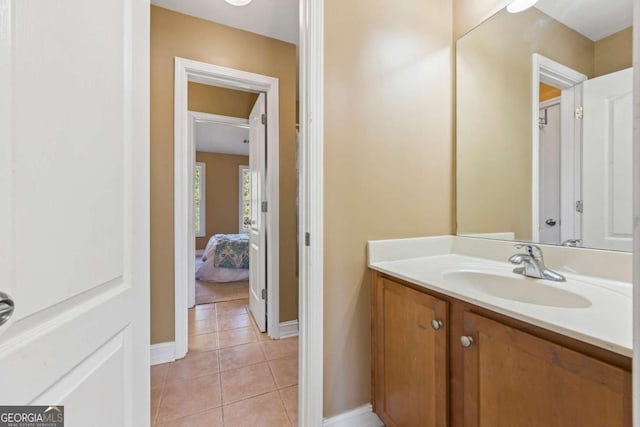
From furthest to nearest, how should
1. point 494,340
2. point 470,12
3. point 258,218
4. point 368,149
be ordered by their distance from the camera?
1. point 258,218
2. point 470,12
3. point 368,149
4. point 494,340

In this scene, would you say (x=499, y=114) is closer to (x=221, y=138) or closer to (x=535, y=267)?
(x=535, y=267)

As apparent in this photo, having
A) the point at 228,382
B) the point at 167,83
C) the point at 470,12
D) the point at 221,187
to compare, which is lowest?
the point at 228,382

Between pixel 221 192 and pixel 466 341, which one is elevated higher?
pixel 221 192

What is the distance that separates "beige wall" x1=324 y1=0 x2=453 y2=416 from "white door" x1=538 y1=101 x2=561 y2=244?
1.49 feet

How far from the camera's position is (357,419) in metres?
1.24

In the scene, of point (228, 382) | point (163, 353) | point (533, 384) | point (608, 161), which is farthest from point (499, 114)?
point (163, 353)

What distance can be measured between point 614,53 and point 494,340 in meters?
1.16

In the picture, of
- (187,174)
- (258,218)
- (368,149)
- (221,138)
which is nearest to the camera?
(368,149)

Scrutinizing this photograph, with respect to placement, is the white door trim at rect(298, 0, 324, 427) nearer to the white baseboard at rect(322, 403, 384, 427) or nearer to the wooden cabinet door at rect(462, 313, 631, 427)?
the white baseboard at rect(322, 403, 384, 427)

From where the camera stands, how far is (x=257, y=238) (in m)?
2.40

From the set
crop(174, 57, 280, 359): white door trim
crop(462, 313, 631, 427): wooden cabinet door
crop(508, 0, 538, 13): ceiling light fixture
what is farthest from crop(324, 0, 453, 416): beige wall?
crop(174, 57, 280, 359): white door trim

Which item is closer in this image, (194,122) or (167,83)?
(167,83)
